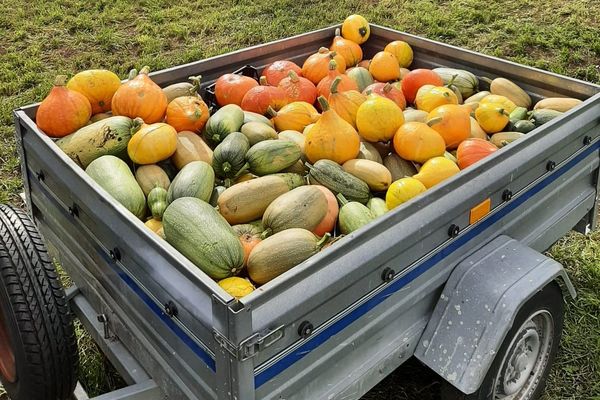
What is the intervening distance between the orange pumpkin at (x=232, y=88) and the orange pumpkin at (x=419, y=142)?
91 centimetres

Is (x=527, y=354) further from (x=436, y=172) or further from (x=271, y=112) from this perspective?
(x=271, y=112)

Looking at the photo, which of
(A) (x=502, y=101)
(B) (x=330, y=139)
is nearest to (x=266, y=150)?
(B) (x=330, y=139)

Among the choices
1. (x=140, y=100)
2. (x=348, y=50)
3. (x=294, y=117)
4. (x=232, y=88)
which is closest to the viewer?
(x=140, y=100)

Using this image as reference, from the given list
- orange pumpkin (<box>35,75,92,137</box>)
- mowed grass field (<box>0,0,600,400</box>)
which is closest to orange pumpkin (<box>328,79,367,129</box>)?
orange pumpkin (<box>35,75,92,137</box>)

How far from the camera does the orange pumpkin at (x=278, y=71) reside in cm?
346

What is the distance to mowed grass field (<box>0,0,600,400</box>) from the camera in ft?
19.7

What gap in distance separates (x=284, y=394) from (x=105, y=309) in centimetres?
85

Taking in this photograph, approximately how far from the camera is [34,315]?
2.15 m

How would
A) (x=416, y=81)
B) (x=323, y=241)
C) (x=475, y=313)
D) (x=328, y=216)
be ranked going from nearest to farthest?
(x=323, y=241)
(x=475, y=313)
(x=328, y=216)
(x=416, y=81)

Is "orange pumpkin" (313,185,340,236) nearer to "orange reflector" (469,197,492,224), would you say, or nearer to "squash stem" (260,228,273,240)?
"squash stem" (260,228,273,240)

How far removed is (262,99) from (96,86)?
0.76 metres

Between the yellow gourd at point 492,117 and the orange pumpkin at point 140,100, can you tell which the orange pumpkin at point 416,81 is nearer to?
the yellow gourd at point 492,117

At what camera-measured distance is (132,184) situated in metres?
2.40

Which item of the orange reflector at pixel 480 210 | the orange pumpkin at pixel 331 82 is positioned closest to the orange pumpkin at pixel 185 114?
the orange pumpkin at pixel 331 82
